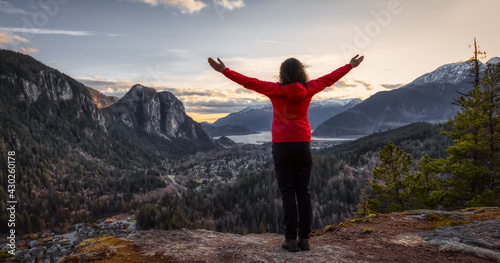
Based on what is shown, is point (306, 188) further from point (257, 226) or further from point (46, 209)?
point (46, 209)

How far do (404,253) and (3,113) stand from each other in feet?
786

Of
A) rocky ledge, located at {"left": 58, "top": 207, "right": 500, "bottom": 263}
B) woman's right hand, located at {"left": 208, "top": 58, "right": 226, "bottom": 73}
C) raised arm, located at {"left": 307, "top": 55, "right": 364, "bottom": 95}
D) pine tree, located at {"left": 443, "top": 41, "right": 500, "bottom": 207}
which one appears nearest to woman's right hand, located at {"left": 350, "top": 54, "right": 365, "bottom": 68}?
raised arm, located at {"left": 307, "top": 55, "right": 364, "bottom": 95}

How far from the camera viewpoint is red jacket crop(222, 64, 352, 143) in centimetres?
538

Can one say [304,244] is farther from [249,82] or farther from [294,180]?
[249,82]

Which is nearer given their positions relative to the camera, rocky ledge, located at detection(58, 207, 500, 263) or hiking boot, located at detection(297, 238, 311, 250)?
rocky ledge, located at detection(58, 207, 500, 263)

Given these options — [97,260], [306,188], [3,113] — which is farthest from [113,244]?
[3,113]

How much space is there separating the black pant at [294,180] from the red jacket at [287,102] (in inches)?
8.2

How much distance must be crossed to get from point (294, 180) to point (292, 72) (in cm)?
234

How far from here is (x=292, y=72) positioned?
5.55 m

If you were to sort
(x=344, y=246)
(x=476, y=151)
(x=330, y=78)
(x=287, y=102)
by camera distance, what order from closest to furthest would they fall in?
(x=287, y=102) → (x=330, y=78) → (x=344, y=246) → (x=476, y=151)

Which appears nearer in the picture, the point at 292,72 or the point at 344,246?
the point at 292,72

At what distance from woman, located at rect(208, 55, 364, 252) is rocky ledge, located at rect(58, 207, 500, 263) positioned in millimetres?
719

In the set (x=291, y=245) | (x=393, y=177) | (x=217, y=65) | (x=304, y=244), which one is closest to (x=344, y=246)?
(x=304, y=244)

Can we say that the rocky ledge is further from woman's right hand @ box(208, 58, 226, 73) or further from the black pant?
woman's right hand @ box(208, 58, 226, 73)
